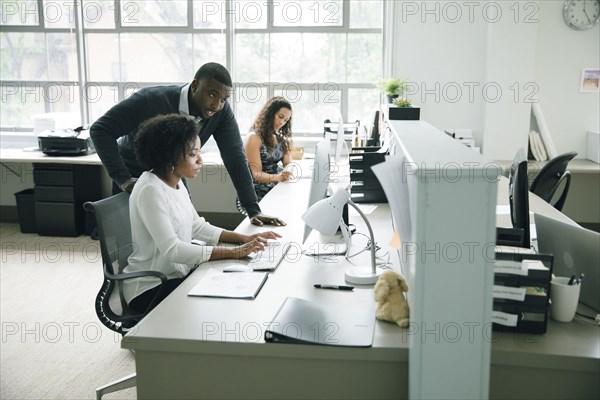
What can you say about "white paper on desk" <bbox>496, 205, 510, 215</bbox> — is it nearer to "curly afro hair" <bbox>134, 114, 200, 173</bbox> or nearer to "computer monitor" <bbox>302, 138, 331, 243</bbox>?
"computer monitor" <bbox>302, 138, 331, 243</bbox>

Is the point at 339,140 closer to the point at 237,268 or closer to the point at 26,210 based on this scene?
the point at 237,268

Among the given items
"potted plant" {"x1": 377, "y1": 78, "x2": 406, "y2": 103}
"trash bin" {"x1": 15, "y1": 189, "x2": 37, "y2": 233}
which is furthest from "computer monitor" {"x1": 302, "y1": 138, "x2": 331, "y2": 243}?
"trash bin" {"x1": 15, "y1": 189, "x2": 37, "y2": 233}

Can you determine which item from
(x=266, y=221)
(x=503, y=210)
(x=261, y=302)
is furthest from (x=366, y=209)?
(x=261, y=302)

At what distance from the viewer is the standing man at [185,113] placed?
2842mm

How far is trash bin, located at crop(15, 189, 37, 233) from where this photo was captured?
5527 mm

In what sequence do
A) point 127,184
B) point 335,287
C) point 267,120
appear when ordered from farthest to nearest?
point 267,120
point 127,184
point 335,287

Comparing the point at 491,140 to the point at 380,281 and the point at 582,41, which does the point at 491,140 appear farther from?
the point at 380,281

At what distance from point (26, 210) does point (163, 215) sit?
12.3ft

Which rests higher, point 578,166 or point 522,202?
point 522,202

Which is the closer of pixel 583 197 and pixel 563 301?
pixel 563 301

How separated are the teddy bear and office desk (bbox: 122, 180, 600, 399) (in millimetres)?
27

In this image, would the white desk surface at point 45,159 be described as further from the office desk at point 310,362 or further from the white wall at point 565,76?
the white wall at point 565,76

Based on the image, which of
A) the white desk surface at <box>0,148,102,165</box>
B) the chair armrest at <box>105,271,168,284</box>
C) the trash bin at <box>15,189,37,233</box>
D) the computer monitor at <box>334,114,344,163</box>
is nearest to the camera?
the chair armrest at <box>105,271,168,284</box>

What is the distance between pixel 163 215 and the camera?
2322 mm
